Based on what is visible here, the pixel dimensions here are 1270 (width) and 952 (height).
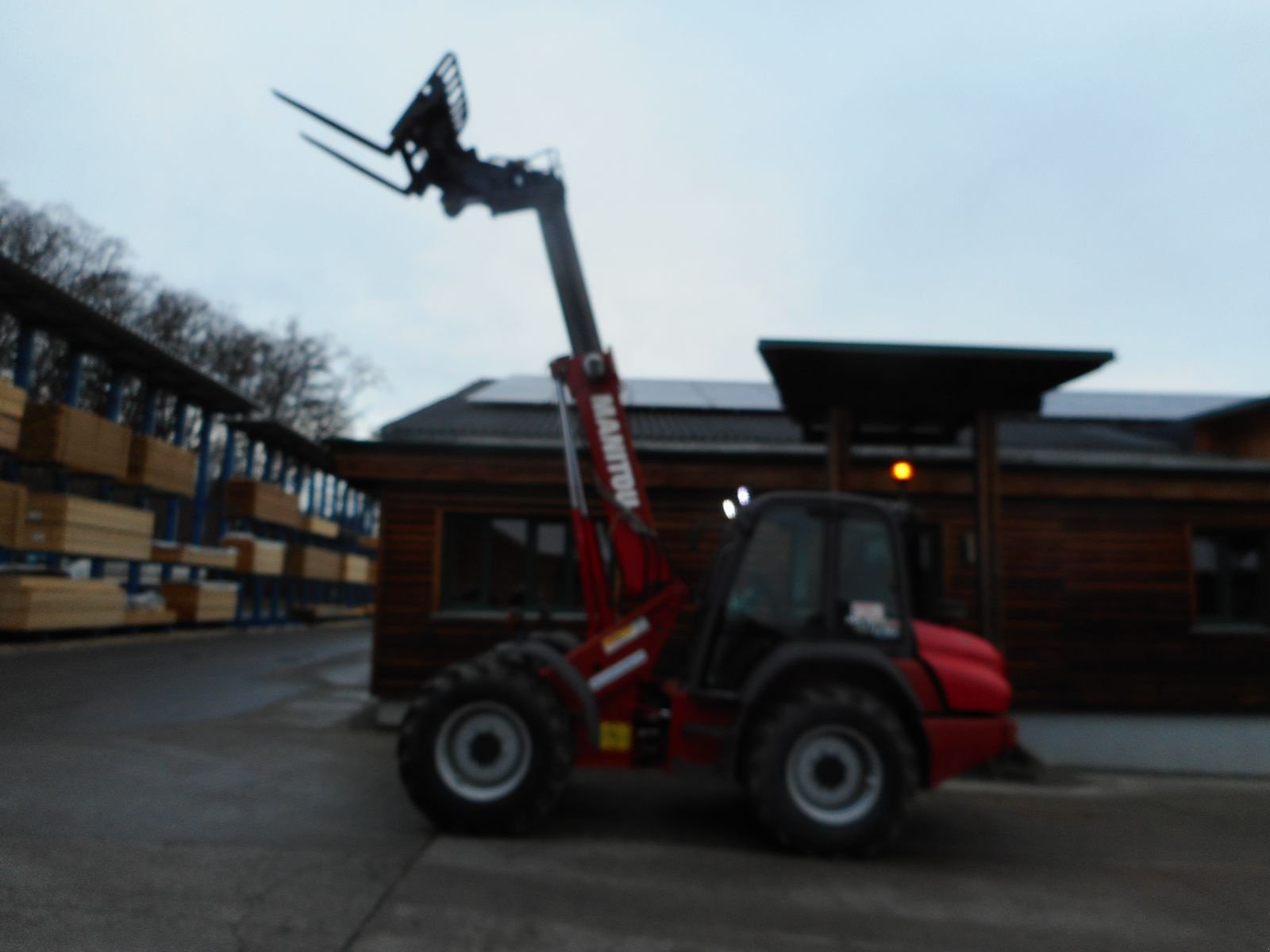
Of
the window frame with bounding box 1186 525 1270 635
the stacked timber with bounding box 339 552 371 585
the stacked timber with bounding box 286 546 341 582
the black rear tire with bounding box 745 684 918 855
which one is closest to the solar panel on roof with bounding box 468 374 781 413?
the window frame with bounding box 1186 525 1270 635

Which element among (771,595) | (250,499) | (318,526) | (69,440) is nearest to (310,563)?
(318,526)

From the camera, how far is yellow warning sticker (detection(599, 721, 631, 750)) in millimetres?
7035

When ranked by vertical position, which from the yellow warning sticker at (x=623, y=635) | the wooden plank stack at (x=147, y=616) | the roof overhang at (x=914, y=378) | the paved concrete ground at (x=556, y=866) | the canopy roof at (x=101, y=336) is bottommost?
the paved concrete ground at (x=556, y=866)

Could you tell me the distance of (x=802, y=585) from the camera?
711cm

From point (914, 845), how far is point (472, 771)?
3285mm

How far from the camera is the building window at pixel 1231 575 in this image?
39.4 ft

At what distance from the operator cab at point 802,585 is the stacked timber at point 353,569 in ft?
109

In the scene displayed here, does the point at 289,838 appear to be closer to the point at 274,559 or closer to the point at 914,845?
the point at 914,845

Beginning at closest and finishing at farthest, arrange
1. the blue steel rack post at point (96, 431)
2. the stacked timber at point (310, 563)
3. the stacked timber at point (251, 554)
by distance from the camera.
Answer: the blue steel rack post at point (96, 431), the stacked timber at point (251, 554), the stacked timber at point (310, 563)

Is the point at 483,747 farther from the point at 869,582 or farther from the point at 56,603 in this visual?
the point at 56,603

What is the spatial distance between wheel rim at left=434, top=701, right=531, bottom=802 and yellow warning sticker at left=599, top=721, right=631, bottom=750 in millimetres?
669

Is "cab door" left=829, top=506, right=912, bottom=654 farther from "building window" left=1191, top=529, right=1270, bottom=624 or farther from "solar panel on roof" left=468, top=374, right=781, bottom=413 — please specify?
"solar panel on roof" left=468, top=374, right=781, bottom=413

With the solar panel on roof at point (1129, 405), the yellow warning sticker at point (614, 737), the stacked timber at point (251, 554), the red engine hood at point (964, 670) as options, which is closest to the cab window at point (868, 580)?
the red engine hood at point (964, 670)

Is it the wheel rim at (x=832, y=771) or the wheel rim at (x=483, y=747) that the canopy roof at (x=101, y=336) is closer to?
the wheel rim at (x=483, y=747)
